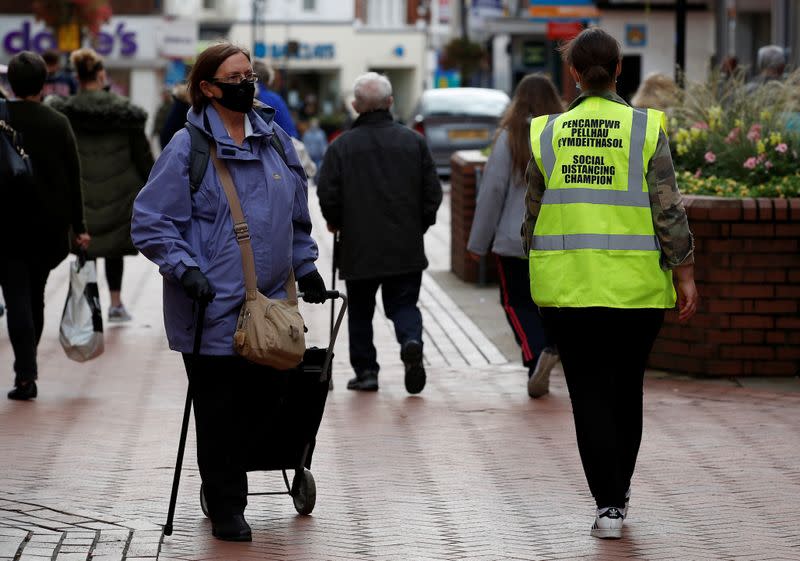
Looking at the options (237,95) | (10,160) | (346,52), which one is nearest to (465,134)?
(10,160)

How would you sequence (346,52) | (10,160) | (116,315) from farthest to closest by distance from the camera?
(346,52), (116,315), (10,160)

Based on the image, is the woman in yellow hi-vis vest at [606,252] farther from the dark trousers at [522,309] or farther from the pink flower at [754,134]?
the pink flower at [754,134]

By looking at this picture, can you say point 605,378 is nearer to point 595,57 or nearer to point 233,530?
point 595,57

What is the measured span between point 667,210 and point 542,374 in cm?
326

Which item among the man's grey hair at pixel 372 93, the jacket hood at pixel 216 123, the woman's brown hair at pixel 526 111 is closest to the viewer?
the jacket hood at pixel 216 123

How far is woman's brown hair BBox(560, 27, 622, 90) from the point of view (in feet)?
19.6

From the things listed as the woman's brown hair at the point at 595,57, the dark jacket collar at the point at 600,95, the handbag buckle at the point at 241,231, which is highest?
the woman's brown hair at the point at 595,57

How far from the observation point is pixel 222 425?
5918mm

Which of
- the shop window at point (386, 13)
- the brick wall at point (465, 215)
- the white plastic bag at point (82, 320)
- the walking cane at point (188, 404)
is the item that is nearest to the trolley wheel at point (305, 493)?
the walking cane at point (188, 404)

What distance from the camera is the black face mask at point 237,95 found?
231 inches

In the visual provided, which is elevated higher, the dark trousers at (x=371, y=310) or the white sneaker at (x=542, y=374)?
the dark trousers at (x=371, y=310)

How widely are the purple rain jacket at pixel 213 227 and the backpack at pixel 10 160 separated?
9.78 feet

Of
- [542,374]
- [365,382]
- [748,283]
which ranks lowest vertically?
[365,382]

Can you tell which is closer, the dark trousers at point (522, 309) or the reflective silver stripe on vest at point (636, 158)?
the reflective silver stripe on vest at point (636, 158)
